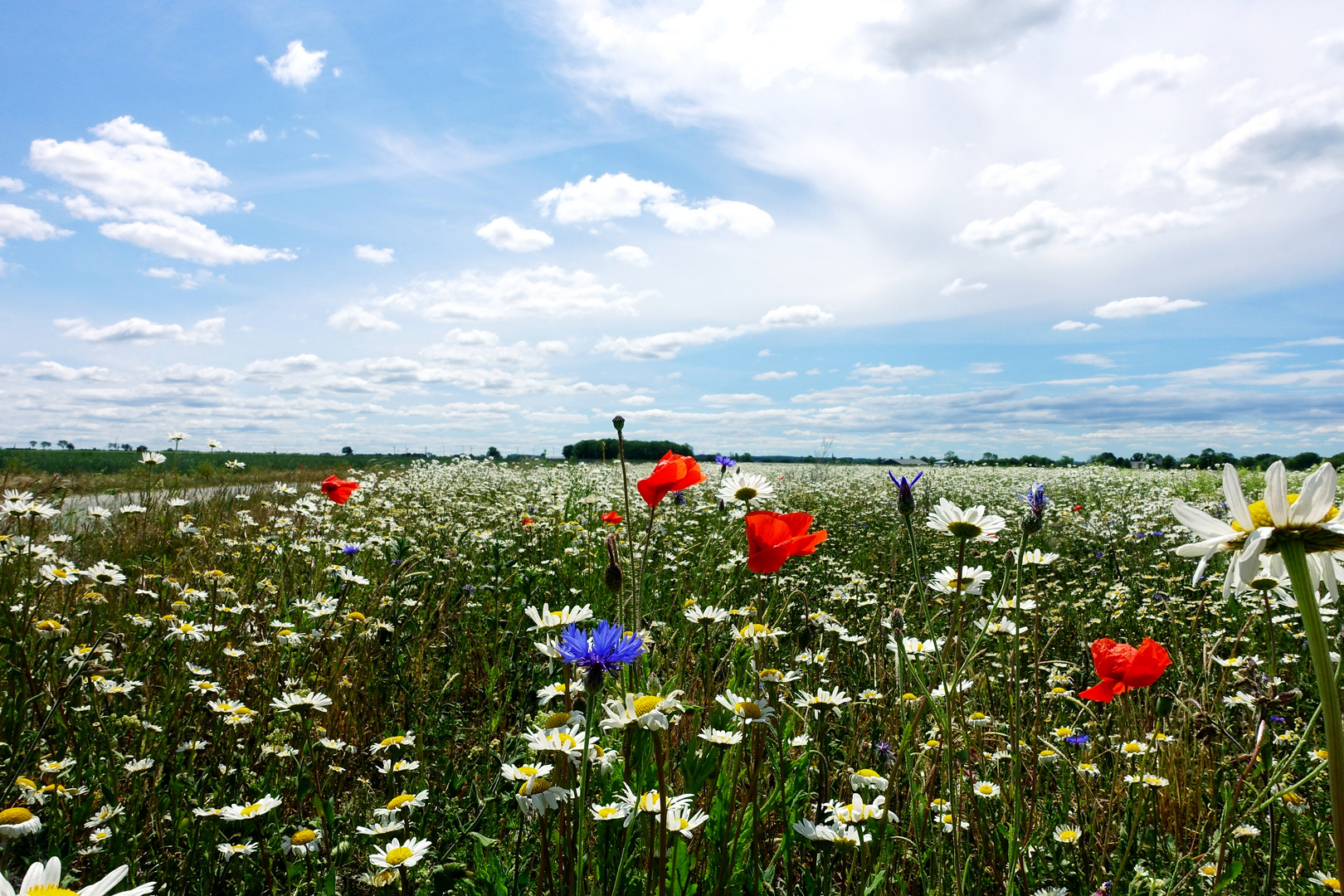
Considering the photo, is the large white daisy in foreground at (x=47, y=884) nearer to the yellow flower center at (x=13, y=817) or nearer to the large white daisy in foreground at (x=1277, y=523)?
the yellow flower center at (x=13, y=817)

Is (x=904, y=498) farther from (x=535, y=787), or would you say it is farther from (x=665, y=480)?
(x=535, y=787)

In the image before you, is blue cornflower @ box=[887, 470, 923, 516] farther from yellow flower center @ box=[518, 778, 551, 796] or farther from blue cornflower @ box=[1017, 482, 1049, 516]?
yellow flower center @ box=[518, 778, 551, 796]

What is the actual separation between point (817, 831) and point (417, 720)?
1878mm

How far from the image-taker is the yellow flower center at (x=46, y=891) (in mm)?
771

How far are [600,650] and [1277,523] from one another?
3.10 ft

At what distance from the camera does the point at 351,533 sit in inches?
207

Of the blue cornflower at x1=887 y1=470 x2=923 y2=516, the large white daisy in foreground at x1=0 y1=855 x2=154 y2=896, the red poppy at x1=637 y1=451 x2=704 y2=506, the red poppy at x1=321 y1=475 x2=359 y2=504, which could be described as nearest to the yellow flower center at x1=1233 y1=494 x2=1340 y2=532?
the blue cornflower at x1=887 y1=470 x2=923 y2=516

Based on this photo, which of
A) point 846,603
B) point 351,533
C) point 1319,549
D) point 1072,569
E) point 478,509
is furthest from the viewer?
point 478,509

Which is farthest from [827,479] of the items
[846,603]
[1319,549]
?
[1319,549]

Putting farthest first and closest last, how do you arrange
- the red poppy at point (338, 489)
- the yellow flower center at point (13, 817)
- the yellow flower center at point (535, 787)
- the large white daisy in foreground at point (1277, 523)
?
the red poppy at point (338, 489) → the yellow flower center at point (13, 817) → the yellow flower center at point (535, 787) → the large white daisy in foreground at point (1277, 523)

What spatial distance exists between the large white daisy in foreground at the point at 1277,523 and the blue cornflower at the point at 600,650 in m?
0.82

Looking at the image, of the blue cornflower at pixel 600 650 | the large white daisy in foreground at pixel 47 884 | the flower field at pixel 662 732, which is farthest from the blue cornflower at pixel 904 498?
the large white daisy in foreground at pixel 47 884

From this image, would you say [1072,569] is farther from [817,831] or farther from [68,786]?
[68,786]

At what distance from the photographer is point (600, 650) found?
120 centimetres
